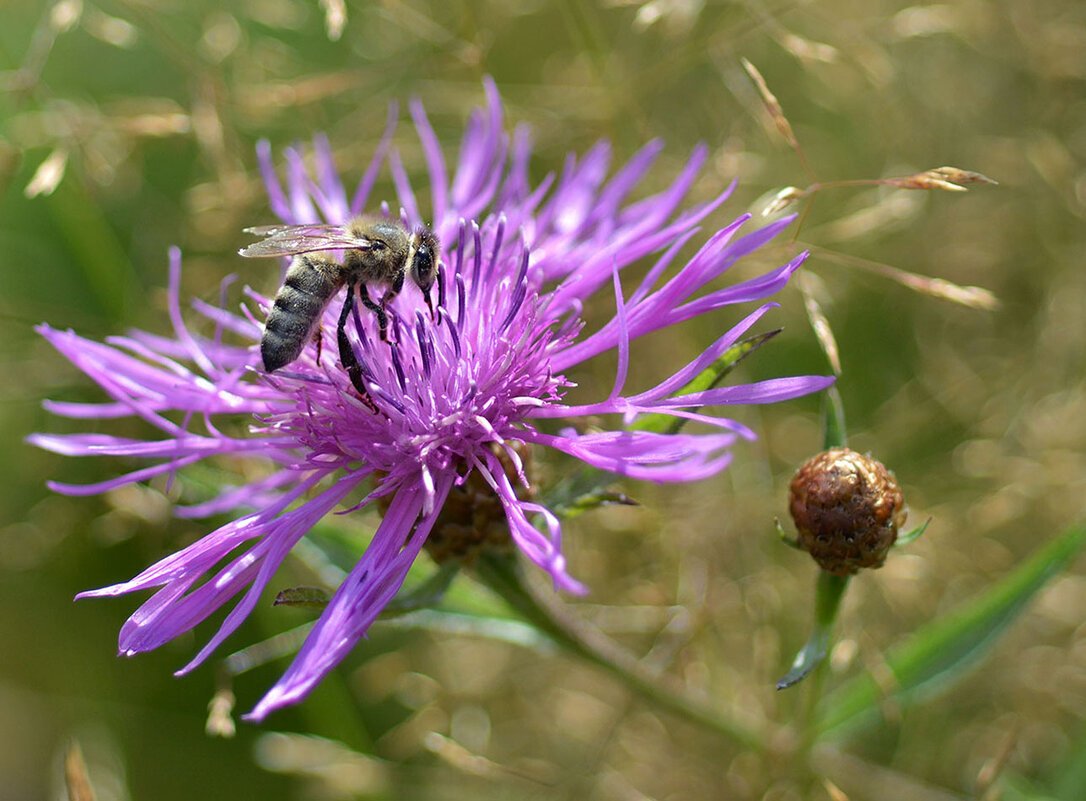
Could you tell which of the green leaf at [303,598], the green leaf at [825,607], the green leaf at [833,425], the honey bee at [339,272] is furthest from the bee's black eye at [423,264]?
the green leaf at [825,607]

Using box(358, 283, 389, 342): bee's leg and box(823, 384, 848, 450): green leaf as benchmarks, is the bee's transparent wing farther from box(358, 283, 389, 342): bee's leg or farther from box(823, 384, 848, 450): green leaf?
box(823, 384, 848, 450): green leaf

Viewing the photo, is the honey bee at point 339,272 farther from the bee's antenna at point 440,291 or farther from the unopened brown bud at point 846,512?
the unopened brown bud at point 846,512

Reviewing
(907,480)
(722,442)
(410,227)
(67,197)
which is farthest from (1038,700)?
(67,197)

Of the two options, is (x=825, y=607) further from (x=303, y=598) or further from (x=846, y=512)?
(x=303, y=598)

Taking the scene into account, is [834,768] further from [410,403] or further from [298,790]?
[298,790]

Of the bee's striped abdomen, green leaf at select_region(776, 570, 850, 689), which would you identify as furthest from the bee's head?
green leaf at select_region(776, 570, 850, 689)
